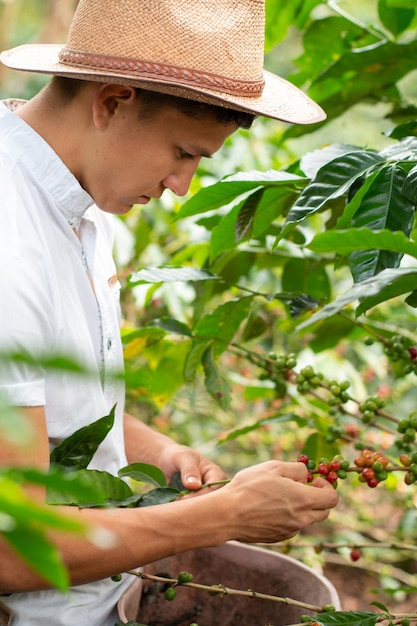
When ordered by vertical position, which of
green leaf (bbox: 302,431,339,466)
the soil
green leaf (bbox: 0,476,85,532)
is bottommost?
the soil

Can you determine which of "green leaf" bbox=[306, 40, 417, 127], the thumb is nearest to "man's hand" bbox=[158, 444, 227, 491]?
the thumb

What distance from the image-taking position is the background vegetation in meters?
1.27

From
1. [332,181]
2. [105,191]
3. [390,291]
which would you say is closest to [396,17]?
[332,181]

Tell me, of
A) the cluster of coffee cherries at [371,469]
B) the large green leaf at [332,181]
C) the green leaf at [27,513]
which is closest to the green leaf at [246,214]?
the large green leaf at [332,181]

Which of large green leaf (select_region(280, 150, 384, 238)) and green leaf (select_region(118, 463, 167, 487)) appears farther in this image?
green leaf (select_region(118, 463, 167, 487))

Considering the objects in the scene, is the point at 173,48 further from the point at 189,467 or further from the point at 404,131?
the point at 189,467

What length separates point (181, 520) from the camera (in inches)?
49.7

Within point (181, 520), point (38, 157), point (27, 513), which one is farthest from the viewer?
point (38, 157)

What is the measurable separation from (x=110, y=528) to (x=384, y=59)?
1.28 m

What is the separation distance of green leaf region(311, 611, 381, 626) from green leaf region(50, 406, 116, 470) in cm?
44

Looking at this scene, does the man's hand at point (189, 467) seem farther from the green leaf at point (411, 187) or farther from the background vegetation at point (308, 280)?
the green leaf at point (411, 187)

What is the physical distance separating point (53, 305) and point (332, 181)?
490 mm

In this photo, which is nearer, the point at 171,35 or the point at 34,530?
the point at 34,530

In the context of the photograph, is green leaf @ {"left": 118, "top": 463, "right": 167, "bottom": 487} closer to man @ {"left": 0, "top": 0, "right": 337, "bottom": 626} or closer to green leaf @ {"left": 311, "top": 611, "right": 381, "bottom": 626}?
man @ {"left": 0, "top": 0, "right": 337, "bottom": 626}
